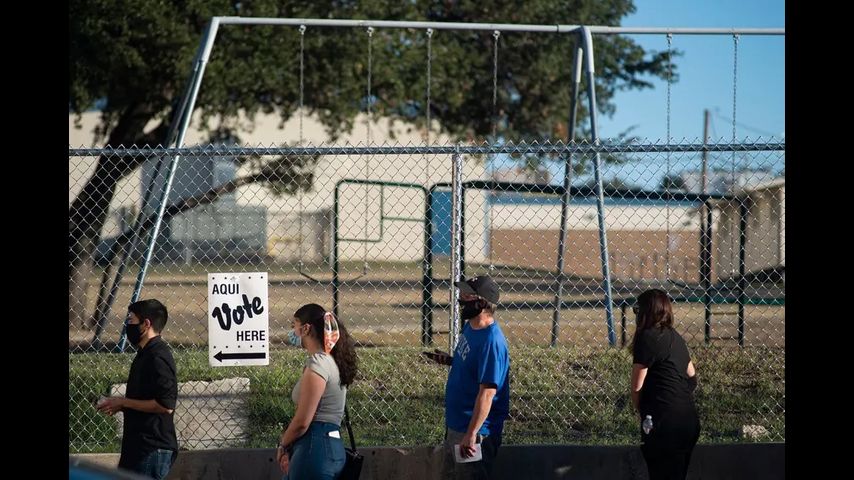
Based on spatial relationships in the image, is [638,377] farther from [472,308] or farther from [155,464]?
[155,464]

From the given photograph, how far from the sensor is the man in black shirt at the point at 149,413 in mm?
6191

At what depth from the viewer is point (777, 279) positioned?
1317 centimetres

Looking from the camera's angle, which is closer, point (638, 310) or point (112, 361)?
point (638, 310)

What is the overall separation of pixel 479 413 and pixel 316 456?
94 centimetres

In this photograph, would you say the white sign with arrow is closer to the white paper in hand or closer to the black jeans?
the white paper in hand

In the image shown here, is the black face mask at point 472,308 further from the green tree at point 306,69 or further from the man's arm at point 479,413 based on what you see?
the green tree at point 306,69

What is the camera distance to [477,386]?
20.5 feet

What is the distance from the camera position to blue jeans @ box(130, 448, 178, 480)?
6164 millimetres

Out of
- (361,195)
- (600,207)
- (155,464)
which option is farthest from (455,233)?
(361,195)

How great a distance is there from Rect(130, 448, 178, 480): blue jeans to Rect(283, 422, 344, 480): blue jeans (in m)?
0.87
